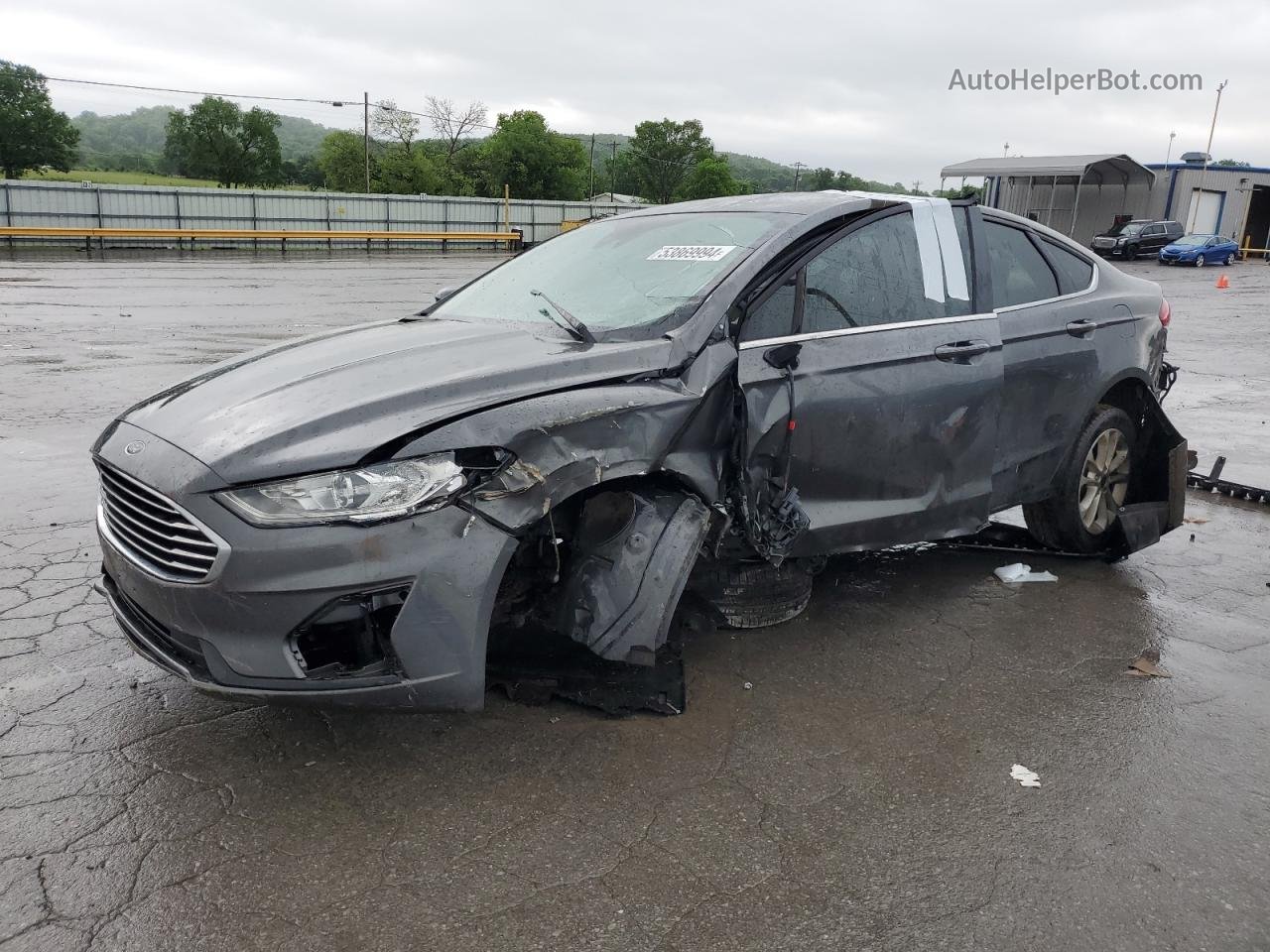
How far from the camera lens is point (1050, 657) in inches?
158

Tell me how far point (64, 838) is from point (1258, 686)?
407cm

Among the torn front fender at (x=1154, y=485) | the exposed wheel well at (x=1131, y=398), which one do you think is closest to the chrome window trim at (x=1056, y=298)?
the exposed wheel well at (x=1131, y=398)

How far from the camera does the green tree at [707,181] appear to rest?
10469 cm

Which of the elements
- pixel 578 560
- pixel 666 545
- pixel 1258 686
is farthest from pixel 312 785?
pixel 1258 686

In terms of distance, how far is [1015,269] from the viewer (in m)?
4.64

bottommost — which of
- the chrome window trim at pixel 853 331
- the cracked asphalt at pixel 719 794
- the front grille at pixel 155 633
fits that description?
the cracked asphalt at pixel 719 794

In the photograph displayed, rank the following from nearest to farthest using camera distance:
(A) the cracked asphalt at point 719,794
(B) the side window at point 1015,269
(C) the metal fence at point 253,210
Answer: (A) the cracked asphalt at point 719,794 → (B) the side window at point 1015,269 → (C) the metal fence at point 253,210

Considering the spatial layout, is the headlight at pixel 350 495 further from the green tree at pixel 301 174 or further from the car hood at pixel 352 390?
the green tree at pixel 301 174

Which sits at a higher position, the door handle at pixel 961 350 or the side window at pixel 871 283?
the side window at pixel 871 283

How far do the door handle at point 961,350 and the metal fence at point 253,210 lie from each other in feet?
69.7

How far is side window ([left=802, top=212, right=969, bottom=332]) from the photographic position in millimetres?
3811

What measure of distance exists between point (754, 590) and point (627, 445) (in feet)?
3.95

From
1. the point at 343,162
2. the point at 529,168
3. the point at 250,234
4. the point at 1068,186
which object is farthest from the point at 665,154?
the point at 250,234

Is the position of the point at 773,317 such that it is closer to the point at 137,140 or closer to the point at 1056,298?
the point at 1056,298
